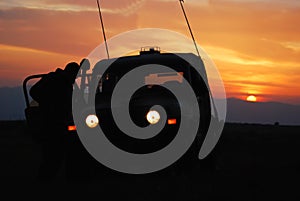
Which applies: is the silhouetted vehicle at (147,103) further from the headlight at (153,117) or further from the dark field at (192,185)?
the dark field at (192,185)

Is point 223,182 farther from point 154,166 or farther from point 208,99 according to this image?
point 208,99

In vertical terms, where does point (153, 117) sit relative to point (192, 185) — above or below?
above

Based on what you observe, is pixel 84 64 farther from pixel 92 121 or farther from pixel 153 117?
pixel 153 117

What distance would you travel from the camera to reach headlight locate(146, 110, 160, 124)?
10.1m

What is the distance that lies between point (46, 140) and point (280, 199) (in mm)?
5049

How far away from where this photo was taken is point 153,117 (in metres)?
10.2

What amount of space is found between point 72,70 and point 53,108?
0.94m

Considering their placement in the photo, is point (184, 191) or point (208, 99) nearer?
point (184, 191)

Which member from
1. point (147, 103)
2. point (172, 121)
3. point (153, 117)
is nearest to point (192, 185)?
point (172, 121)

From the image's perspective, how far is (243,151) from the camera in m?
18.5

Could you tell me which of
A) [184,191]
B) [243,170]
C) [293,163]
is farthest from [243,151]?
[184,191]

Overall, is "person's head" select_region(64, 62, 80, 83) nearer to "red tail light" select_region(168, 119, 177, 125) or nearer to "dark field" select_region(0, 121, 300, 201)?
"dark field" select_region(0, 121, 300, 201)

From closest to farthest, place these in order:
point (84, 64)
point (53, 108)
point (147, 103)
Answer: point (147, 103) → point (53, 108) → point (84, 64)

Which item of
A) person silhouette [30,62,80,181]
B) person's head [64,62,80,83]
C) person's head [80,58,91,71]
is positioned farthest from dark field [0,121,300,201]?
person's head [80,58,91,71]
